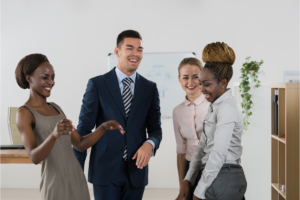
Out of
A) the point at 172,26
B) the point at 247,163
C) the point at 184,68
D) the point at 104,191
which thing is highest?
the point at 172,26

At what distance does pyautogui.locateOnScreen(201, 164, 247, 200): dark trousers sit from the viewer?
1.28m

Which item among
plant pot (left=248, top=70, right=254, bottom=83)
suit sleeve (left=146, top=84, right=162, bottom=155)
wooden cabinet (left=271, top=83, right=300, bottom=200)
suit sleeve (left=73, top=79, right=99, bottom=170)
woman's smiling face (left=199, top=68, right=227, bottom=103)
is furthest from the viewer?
plant pot (left=248, top=70, right=254, bottom=83)

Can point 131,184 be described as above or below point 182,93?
below

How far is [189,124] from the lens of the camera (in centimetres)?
182

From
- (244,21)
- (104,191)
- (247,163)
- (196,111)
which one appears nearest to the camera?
(104,191)

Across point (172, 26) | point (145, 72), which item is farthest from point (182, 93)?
point (172, 26)

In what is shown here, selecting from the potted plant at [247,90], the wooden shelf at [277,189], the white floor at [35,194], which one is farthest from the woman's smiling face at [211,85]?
the white floor at [35,194]

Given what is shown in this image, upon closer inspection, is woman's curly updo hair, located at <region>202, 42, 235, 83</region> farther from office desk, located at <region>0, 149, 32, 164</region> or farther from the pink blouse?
office desk, located at <region>0, 149, 32, 164</region>

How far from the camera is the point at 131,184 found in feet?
5.46

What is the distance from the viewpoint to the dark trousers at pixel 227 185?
1279mm

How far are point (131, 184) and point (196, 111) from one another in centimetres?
65

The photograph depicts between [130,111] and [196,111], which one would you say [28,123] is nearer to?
[130,111]

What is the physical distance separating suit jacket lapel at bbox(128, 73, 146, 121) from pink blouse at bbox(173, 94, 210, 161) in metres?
0.32

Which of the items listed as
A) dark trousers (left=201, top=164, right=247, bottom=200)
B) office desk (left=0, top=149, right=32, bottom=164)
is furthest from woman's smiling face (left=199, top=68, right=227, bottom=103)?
office desk (left=0, top=149, right=32, bottom=164)
